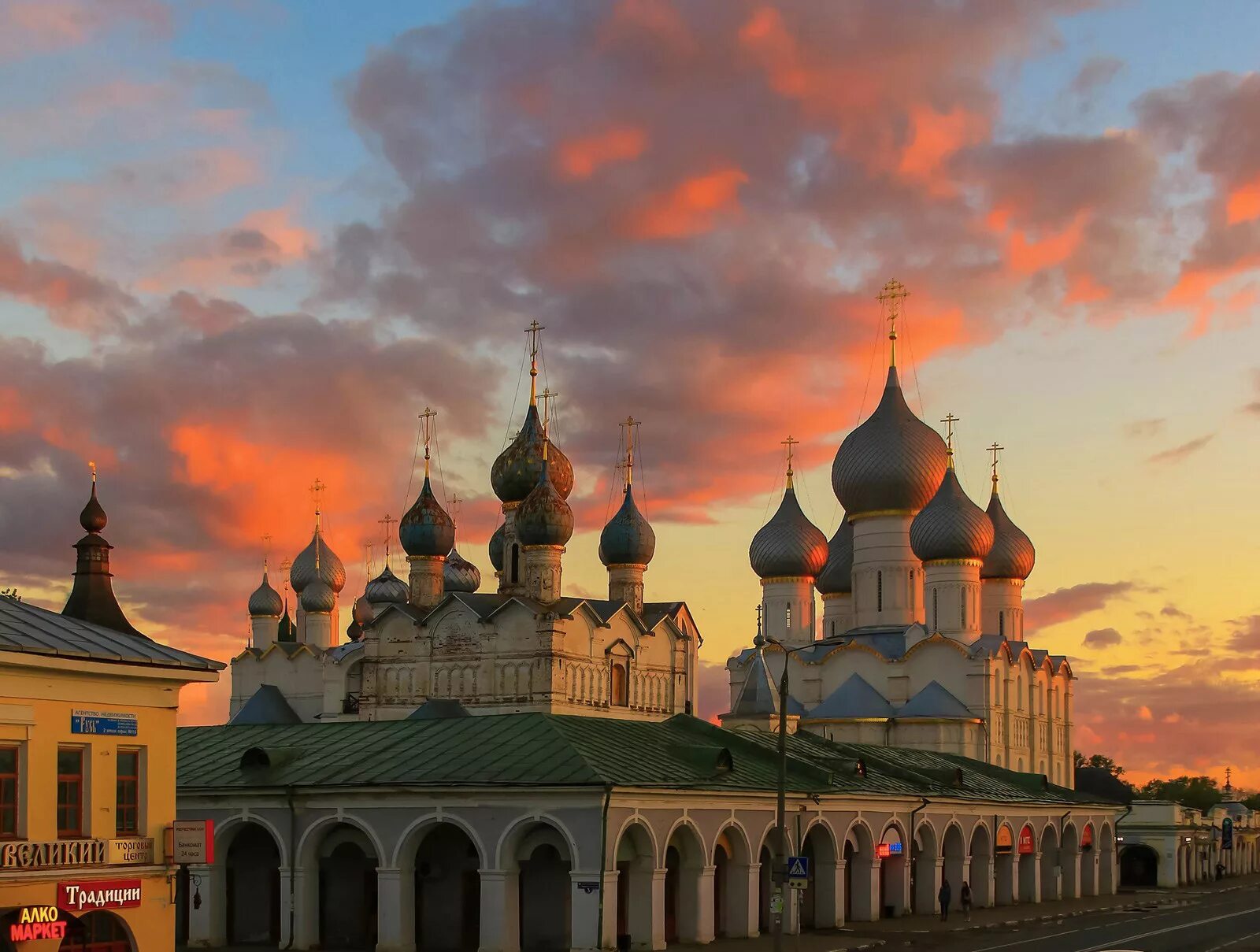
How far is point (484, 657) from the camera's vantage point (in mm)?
74062

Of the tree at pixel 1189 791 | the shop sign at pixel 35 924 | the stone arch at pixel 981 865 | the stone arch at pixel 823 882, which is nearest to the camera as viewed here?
the shop sign at pixel 35 924

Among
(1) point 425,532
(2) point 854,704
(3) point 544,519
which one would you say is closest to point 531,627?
(3) point 544,519

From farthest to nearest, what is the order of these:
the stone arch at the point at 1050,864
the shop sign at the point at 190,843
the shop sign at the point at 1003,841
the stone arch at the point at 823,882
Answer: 1. the stone arch at the point at 1050,864
2. the shop sign at the point at 1003,841
3. the stone arch at the point at 823,882
4. the shop sign at the point at 190,843

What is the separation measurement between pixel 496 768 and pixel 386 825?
9.00ft

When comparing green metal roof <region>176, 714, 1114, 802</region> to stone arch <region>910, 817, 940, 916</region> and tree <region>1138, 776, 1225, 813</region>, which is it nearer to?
stone arch <region>910, 817, 940, 916</region>

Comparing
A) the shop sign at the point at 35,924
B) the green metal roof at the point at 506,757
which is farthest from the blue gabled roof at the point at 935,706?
the shop sign at the point at 35,924

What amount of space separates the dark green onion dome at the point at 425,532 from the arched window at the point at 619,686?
37.1 ft

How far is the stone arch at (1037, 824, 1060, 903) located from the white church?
17.8 meters

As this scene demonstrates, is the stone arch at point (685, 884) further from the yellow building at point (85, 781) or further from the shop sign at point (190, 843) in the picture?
the yellow building at point (85, 781)

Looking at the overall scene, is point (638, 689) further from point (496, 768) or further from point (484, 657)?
point (496, 768)

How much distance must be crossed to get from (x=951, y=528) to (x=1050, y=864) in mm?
25148

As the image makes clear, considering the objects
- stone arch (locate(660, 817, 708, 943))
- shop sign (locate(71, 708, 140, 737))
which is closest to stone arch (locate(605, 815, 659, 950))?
stone arch (locate(660, 817, 708, 943))

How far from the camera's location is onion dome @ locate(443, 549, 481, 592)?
97.9 m

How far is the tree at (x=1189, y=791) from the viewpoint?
7121 inches
